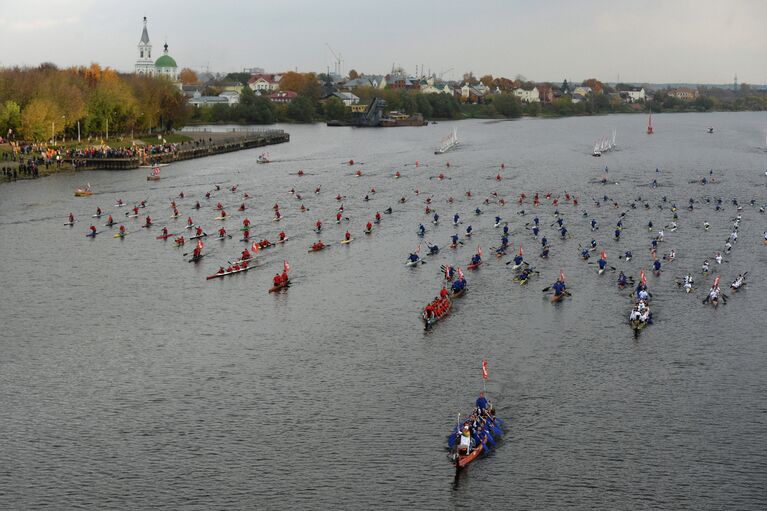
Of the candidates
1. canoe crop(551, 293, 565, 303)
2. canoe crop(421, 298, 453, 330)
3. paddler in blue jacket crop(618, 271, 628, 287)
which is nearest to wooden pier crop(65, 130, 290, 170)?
canoe crop(421, 298, 453, 330)

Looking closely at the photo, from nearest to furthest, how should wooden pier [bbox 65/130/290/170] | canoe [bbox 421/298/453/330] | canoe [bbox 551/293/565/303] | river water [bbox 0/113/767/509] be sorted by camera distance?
1. river water [bbox 0/113/767/509]
2. canoe [bbox 421/298/453/330]
3. canoe [bbox 551/293/565/303]
4. wooden pier [bbox 65/130/290/170]

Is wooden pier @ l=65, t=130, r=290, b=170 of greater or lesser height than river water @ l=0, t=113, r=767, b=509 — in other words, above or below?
above

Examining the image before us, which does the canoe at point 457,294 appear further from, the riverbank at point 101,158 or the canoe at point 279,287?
the riverbank at point 101,158

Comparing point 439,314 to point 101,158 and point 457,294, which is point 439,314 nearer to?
point 457,294

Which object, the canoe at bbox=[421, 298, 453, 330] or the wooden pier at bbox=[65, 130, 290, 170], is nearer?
the canoe at bbox=[421, 298, 453, 330]

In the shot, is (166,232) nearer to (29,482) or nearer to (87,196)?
(87,196)

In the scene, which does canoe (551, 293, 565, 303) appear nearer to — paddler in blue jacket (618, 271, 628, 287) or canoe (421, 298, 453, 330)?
paddler in blue jacket (618, 271, 628, 287)

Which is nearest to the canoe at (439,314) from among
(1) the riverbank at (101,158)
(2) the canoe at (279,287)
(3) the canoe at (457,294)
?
(3) the canoe at (457,294)
